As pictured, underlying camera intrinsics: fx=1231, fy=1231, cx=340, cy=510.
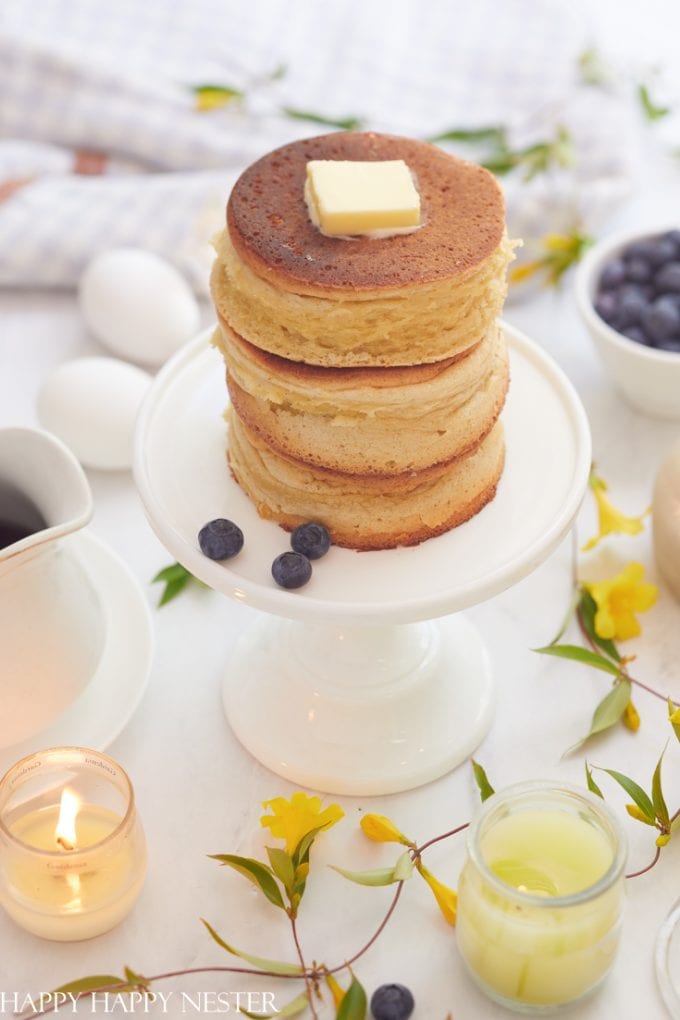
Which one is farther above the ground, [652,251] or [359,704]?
[652,251]

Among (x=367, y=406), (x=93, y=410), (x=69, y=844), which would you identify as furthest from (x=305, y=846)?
(x=93, y=410)

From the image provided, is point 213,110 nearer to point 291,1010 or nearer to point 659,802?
point 659,802

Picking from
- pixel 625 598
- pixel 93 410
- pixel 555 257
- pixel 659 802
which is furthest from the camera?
pixel 555 257

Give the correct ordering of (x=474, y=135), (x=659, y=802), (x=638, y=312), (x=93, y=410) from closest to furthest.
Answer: (x=659, y=802)
(x=93, y=410)
(x=638, y=312)
(x=474, y=135)

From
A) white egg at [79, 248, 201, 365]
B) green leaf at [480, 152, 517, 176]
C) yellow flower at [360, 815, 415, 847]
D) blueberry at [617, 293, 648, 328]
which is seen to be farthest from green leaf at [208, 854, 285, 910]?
green leaf at [480, 152, 517, 176]

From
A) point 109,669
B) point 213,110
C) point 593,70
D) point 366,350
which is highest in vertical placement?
point 366,350

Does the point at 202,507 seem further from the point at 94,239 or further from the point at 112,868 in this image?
the point at 94,239

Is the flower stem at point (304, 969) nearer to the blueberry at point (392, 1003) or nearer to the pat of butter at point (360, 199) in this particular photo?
the blueberry at point (392, 1003)

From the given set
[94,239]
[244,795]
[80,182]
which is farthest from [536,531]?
[80,182]
